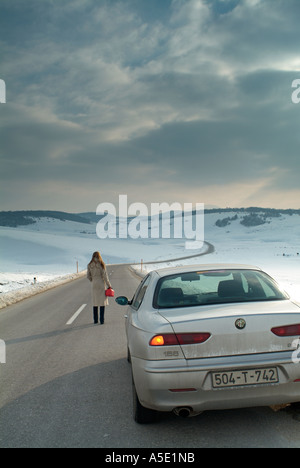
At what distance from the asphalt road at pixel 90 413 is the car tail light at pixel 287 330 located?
0.90 meters

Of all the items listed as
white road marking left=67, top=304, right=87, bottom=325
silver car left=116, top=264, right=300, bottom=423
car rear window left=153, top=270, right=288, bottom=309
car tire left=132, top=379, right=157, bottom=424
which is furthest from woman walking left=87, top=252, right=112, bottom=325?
silver car left=116, top=264, right=300, bottom=423

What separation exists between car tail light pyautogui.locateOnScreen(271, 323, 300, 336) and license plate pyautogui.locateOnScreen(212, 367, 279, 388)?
330 mm

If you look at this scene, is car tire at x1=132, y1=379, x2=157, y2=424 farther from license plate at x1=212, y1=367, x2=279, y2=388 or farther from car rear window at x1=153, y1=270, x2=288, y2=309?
car rear window at x1=153, y1=270, x2=288, y2=309

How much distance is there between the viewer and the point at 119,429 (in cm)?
375

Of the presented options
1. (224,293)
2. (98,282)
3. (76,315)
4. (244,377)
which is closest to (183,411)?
(244,377)

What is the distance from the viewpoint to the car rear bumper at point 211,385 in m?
3.45

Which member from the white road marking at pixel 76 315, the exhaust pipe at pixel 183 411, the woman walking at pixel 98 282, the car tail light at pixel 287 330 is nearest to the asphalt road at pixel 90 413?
the exhaust pipe at pixel 183 411

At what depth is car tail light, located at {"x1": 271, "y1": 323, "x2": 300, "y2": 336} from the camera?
3.58m

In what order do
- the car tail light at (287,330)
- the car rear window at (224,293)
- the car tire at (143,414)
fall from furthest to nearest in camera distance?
the car rear window at (224,293) → the car tire at (143,414) → the car tail light at (287,330)

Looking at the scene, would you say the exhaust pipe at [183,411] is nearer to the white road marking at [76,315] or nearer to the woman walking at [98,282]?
the woman walking at [98,282]

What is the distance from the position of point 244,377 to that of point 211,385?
308mm

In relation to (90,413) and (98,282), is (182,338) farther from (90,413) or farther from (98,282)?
(98,282)

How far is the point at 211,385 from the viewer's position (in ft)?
11.3

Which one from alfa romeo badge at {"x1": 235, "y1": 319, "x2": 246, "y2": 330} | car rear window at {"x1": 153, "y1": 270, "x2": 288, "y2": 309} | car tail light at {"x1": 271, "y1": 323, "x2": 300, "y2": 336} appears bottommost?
car tail light at {"x1": 271, "y1": 323, "x2": 300, "y2": 336}
